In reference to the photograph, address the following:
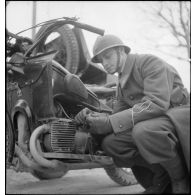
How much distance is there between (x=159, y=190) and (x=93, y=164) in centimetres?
73

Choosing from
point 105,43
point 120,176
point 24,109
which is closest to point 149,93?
point 105,43

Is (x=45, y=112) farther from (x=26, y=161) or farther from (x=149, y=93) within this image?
(x=149, y=93)

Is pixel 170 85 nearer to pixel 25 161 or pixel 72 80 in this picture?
pixel 72 80

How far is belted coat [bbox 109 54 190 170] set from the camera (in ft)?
7.59

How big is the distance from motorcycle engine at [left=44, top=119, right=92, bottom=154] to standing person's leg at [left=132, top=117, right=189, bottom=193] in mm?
728

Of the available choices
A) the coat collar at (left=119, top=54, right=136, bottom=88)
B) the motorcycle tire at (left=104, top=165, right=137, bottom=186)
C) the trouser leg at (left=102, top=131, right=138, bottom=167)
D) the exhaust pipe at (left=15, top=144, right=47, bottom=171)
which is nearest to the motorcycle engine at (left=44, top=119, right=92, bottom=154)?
the exhaust pipe at (left=15, top=144, right=47, bottom=171)

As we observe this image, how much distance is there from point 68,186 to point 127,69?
2195mm

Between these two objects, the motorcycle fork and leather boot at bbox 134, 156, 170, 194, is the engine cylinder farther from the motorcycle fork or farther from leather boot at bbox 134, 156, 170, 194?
leather boot at bbox 134, 156, 170, 194

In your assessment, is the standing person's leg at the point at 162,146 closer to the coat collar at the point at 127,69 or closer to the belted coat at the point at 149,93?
the belted coat at the point at 149,93

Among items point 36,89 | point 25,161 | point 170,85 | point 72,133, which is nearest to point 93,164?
point 72,133

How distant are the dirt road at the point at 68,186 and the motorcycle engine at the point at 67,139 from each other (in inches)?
38.0

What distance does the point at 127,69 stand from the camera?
8.50ft

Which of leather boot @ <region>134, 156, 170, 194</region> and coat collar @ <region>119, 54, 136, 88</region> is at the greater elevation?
coat collar @ <region>119, 54, 136, 88</region>

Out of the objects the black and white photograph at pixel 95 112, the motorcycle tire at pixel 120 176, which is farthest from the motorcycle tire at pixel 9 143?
the motorcycle tire at pixel 120 176
